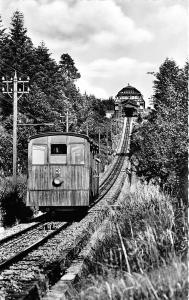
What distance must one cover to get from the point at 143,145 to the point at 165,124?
15.6 feet

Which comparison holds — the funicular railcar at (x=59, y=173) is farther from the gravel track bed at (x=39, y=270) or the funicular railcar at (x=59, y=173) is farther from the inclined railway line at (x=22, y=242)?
the gravel track bed at (x=39, y=270)

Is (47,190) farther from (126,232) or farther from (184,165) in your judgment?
(126,232)

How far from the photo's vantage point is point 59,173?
57.5 feet

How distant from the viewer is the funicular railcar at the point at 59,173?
17562 mm

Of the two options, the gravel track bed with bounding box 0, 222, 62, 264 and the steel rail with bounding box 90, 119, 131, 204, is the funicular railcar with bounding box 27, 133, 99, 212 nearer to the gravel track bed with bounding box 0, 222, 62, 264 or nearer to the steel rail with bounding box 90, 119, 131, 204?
the gravel track bed with bounding box 0, 222, 62, 264

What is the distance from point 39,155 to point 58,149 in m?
0.74

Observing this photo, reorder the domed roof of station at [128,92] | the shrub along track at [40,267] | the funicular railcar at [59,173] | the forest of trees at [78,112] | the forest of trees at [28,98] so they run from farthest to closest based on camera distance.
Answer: the domed roof of station at [128,92]
the forest of trees at [28,98]
the funicular railcar at [59,173]
the forest of trees at [78,112]
the shrub along track at [40,267]

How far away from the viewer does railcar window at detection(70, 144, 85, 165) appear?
1759 centimetres

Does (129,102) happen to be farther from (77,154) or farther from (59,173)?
(59,173)


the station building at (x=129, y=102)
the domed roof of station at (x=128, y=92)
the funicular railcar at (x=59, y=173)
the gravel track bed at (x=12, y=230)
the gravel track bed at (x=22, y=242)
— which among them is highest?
the domed roof of station at (x=128, y=92)

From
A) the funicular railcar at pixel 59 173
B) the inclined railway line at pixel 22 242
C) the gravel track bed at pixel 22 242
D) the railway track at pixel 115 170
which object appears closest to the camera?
the inclined railway line at pixel 22 242

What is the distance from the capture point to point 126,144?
104625mm

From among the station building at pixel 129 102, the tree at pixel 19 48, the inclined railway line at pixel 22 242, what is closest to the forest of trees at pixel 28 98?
the tree at pixel 19 48

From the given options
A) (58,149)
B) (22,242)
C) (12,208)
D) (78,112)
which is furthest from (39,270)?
(78,112)
